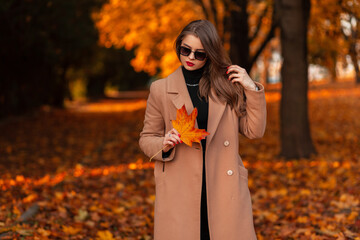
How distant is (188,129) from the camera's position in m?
2.62

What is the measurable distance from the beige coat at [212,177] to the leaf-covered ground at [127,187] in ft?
7.10

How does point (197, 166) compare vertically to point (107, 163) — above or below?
above

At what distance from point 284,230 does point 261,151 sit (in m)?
5.89

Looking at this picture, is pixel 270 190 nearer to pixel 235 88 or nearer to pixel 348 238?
pixel 348 238

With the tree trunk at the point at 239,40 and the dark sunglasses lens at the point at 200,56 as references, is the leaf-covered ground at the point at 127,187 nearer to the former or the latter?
the tree trunk at the point at 239,40

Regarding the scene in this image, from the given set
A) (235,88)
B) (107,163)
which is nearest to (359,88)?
(107,163)

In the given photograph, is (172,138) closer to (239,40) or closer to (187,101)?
(187,101)

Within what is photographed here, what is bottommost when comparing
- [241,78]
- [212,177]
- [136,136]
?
[136,136]

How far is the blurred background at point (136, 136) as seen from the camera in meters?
5.60

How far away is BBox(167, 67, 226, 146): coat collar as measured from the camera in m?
2.79

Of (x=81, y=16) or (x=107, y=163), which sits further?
(x=81, y=16)

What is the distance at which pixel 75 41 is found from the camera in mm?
16031

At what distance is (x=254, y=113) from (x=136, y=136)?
1189 centimetres

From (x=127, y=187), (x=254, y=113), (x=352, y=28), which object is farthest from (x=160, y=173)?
(x=352, y=28)
